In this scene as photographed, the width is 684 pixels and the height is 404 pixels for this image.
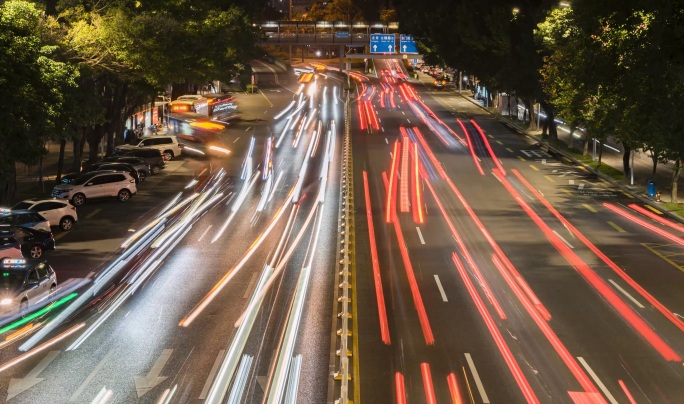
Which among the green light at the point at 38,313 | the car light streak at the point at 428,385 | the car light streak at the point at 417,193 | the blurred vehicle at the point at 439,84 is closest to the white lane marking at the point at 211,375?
the car light streak at the point at 428,385

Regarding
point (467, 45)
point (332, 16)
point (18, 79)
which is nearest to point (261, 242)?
point (18, 79)

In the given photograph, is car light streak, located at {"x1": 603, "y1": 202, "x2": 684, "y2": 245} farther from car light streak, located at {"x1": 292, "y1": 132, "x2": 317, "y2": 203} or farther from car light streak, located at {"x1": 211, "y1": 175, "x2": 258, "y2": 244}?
car light streak, located at {"x1": 211, "y1": 175, "x2": 258, "y2": 244}

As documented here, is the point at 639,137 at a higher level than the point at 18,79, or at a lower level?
lower

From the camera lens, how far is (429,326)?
27.0 m

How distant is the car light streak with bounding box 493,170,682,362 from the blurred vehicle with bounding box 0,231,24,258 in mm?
19438

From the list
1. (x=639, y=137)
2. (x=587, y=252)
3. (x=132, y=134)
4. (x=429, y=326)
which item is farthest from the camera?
(x=132, y=134)

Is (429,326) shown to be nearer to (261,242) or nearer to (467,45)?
(261,242)

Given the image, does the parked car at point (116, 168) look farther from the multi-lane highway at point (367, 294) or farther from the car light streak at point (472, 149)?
the car light streak at point (472, 149)

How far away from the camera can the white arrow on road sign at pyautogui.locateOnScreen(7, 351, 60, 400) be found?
69.4 ft

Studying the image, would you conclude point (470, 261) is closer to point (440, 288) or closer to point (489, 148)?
point (440, 288)

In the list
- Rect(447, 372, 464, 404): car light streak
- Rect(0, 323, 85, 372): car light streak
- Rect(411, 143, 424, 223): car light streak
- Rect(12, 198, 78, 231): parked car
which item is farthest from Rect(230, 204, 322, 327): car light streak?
Rect(12, 198, 78, 231): parked car

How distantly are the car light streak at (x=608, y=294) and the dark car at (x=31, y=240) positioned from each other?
1977cm

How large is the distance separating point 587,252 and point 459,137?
3998 centimetres

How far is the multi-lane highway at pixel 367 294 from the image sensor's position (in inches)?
870
